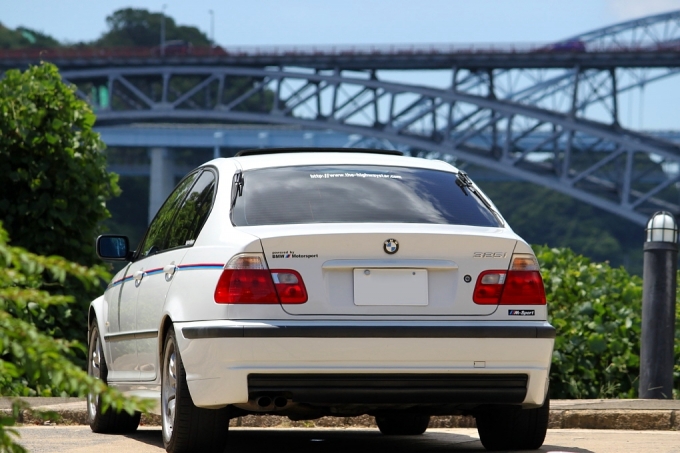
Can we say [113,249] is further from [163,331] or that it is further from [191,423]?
[191,423]

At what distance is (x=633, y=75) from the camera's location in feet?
214

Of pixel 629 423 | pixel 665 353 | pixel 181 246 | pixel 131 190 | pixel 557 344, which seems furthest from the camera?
pixel 131 190

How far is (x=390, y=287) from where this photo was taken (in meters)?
5.36

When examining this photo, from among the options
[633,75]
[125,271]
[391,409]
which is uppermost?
[633,75]

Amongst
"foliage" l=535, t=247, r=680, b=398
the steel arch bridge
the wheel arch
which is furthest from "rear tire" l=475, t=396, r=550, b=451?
the steel arch bridge

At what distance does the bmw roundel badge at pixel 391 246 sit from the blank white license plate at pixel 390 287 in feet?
0.27

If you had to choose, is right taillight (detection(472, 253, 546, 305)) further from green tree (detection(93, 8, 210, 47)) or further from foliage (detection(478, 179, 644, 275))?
green tree (detection(93, 8, 210, 47))

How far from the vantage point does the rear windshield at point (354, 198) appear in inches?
223

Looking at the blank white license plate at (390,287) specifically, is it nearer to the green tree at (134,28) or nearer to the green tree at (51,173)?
the green tree at (51,173)

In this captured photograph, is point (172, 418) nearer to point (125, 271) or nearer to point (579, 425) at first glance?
point (125, 271)

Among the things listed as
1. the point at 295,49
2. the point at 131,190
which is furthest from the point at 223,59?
the point at 131,190

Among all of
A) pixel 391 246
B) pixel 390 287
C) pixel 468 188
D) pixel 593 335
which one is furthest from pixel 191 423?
pixel 593 335

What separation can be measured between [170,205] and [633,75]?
61.0m

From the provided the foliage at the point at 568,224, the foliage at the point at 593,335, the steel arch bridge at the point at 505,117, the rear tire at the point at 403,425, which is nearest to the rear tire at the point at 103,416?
the rear tire at the point at 403,425
